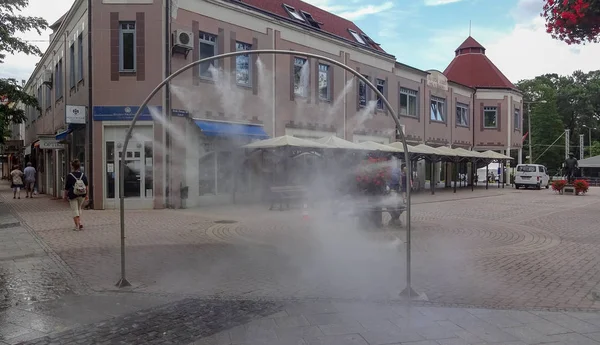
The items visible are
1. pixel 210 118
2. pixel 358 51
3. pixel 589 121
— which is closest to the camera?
pixel 210 118

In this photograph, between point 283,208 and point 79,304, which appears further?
point 283,208

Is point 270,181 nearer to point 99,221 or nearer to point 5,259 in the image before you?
point 99,221

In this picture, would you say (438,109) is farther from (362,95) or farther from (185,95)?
(185,95)

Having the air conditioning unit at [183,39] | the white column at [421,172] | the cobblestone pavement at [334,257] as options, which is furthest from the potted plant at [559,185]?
the air conditioning unit at [183,39]

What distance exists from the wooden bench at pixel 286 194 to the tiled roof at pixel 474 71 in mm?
25712

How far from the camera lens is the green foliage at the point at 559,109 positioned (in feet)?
192

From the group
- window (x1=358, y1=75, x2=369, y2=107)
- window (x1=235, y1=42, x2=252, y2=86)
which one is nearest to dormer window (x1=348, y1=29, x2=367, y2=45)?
window (x1=358, y1=75, x2=369, y2=107)

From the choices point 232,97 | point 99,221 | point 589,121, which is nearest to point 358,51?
point 232,97

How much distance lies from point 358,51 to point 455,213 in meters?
11.1

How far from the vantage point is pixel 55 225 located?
1205cm

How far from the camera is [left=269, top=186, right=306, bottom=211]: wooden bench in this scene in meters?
14.7

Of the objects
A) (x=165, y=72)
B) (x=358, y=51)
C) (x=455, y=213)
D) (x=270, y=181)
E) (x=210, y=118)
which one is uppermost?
(x=358, y=51)

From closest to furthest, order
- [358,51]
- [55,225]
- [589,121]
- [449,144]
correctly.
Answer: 1. [55,225]
2. [358,51]
3. [449,144]
4. [589,121]

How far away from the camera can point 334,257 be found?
803 centimetres
